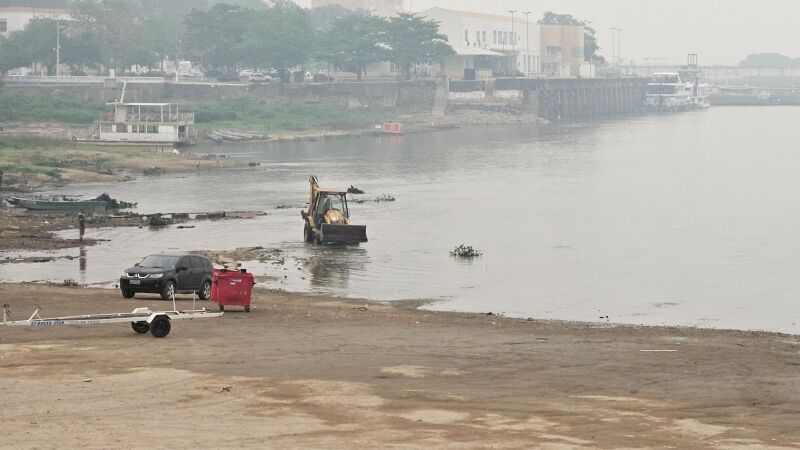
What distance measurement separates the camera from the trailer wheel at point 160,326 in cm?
3105

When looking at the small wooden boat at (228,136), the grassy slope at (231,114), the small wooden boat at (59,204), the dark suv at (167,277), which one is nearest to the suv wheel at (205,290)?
the dark suv at (167,277)

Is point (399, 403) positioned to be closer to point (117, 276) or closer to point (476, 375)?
point (476, 375)

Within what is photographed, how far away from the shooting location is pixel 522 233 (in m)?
72.8

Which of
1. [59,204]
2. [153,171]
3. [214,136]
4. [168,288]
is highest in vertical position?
[214,136]

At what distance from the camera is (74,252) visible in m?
56.6

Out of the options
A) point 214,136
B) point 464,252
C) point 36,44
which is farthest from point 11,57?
point 464,252

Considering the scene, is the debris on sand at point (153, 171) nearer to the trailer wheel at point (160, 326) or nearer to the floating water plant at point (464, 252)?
the floating water plant at point (464, 252)

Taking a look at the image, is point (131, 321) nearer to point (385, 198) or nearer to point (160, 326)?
point (160, 326)

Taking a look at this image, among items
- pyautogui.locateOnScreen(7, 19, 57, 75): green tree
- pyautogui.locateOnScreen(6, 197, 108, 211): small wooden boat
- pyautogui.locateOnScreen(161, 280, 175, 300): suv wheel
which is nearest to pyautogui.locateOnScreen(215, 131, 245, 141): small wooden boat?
pyautogui.locateOnScreen(7, 19, 57, 75): green tree

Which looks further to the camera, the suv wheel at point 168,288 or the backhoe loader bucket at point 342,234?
the backhoe loader bucket at point 342,234

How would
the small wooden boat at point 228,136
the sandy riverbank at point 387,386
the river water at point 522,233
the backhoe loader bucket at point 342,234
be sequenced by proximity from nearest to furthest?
the sandy riverbank at point 387,386 < the river water at point 522,233 < the backhoe loader bucket at point 342,234 < the small wooden boat at point 228,136

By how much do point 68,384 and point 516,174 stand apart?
93740mm

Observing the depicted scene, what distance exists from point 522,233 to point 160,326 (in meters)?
43.2

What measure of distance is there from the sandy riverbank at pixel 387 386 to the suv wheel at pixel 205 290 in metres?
4.64
